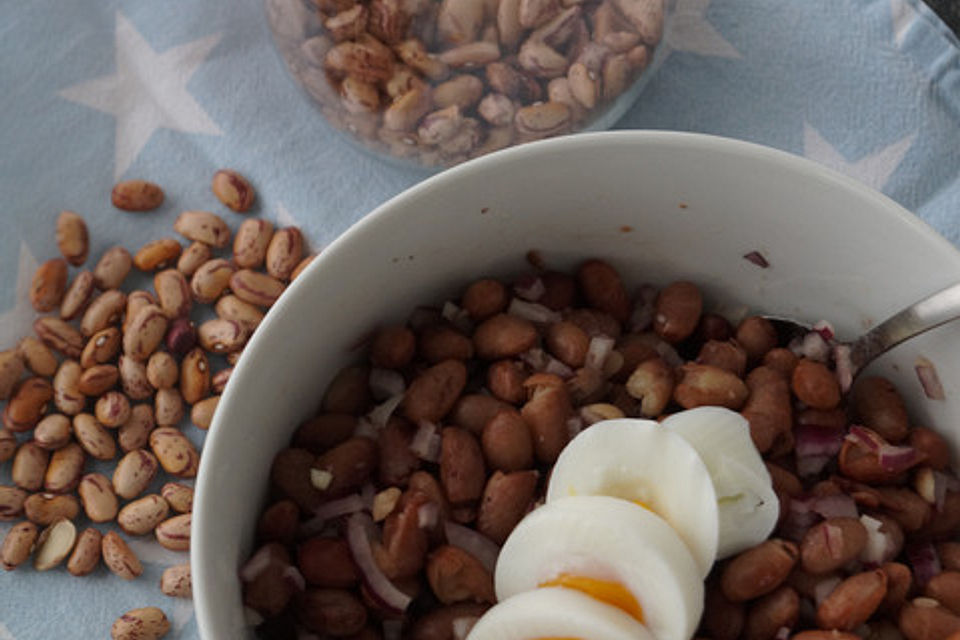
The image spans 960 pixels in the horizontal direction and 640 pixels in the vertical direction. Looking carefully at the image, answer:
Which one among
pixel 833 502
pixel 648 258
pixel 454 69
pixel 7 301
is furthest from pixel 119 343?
pixel 833 502

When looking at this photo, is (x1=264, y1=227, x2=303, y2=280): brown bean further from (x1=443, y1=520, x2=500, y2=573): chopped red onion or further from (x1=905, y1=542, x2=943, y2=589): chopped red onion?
(x1=905, y1=542, x2=943, y2=589): chopped red onion

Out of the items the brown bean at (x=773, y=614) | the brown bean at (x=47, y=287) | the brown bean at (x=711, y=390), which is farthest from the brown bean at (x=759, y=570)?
the brown bean at (x=47, y=287)

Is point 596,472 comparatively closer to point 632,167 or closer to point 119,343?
point 632,167

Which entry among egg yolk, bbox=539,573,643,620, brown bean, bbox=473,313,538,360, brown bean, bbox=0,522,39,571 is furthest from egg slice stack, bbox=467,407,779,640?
brown bean, bbox=0,522,39,571

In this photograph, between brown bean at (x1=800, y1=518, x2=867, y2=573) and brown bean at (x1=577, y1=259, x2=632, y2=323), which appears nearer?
brown bean at (x1=800, y1=518, x2=867, y2=573)

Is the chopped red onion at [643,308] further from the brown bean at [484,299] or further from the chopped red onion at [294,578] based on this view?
the chopped red onion at [294,578]

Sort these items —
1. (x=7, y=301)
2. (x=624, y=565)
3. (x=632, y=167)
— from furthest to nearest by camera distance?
(x=7, y=301) → (x=632, y=167) → (x=624, y=565)
